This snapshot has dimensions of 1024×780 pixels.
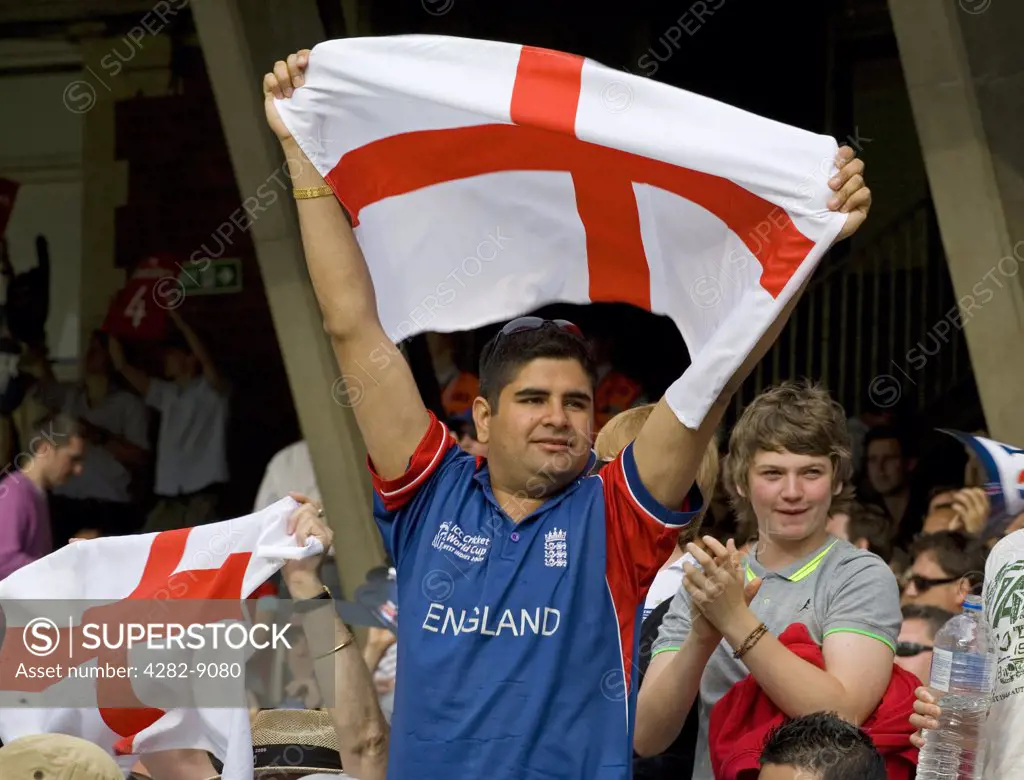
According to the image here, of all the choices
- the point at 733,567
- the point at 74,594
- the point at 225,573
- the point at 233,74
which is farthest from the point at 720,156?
the point at 233,74

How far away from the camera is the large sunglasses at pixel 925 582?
535 centimetres

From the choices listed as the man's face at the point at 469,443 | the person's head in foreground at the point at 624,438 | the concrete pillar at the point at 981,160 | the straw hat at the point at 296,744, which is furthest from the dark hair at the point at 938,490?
the straw hat at the point at 296,744

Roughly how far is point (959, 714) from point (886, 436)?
4257 mm

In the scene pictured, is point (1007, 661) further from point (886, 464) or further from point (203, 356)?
point (203, 356)

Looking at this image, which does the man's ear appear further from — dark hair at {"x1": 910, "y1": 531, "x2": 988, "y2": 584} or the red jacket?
dark hair at {"x1": 910, "y1": 531, "x2": 988, "y2": 584}

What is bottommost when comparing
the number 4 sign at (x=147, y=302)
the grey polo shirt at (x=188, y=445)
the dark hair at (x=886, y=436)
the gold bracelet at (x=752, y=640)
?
the gold bracelet at (x=752, y=640)

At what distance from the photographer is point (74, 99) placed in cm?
1227

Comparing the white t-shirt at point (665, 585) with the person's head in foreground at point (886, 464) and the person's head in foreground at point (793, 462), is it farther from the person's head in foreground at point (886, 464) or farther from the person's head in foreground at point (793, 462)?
the person's head in foreground at point (886, 464)

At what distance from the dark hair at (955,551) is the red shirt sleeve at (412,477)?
233cm

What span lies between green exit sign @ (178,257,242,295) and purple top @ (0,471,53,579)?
505cm

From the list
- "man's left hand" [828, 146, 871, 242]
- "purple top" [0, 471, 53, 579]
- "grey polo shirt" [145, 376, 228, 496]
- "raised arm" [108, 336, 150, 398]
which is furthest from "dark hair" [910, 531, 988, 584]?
"raised arm" [108, 336, 150, 398]

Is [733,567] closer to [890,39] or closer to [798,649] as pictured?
[798,649]

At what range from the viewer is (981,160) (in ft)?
23.7

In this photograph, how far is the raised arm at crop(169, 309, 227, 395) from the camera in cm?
1020
